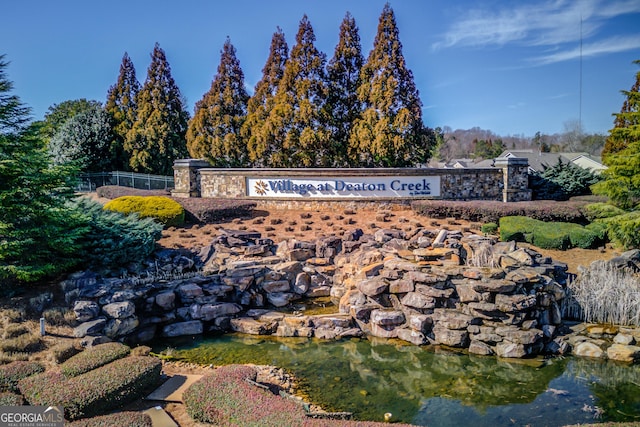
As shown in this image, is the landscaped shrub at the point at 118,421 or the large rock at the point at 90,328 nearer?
the landscaped shrub at the point at 118,421

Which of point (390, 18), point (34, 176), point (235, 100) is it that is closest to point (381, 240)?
point (34, 176)


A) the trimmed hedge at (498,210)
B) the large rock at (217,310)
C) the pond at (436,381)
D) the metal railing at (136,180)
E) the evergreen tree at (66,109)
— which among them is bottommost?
the pond at (436,381)

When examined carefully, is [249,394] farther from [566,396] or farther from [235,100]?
[235,100]

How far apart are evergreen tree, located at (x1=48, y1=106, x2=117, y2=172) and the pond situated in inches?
848

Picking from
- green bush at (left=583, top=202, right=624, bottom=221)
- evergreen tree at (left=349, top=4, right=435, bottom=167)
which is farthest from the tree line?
green bush at (left=583, top=202, right=624, bottom=221)

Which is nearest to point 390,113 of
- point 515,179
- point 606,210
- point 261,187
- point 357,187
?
point 357,187

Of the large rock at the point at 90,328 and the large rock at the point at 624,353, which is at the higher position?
the large rock at the point at 90,328

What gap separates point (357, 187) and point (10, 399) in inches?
563

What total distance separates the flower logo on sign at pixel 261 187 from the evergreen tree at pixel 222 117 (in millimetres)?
6640

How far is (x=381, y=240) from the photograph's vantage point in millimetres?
13906

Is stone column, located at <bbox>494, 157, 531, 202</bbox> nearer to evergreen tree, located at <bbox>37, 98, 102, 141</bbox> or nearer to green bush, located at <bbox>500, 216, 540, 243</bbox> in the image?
green bush, located at <bbox>500, 216, 540, 243</bbox>

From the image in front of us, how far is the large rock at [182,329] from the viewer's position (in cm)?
1016

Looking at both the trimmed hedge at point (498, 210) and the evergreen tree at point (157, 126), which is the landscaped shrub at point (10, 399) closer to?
the trimmed hedge at point (498, 210)

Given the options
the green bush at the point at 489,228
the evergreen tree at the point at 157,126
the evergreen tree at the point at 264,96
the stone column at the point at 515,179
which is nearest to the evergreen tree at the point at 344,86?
the evergreen tree at the point at 264,96
